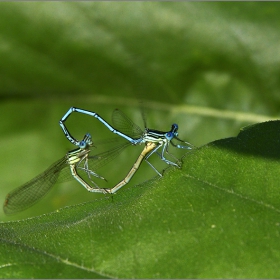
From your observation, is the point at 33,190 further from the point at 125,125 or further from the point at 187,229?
the point at 187,229

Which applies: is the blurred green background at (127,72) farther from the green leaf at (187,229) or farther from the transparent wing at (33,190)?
the green leaf at (187,229)

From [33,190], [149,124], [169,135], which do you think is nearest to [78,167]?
[33,190]

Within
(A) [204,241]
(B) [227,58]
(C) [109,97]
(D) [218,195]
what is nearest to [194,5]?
(B) [227,58]

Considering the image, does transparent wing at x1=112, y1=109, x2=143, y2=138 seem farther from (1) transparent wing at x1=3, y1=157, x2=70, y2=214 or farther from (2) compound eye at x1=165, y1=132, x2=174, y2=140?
(1) transparent wing at x1=3, y1=157, x2=70, y2=214

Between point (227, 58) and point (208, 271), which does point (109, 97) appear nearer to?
point (227, 58)

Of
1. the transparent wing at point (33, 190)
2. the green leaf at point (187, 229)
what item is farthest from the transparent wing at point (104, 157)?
the green leaf at point (187, 229)

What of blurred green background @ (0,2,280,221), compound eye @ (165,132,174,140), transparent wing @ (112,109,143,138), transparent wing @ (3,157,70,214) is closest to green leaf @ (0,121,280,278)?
compound eye @ (165,132,174,140)

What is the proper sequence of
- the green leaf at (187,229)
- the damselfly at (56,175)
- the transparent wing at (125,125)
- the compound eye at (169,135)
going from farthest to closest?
1. the damselfly at (56,175)
2. the transparent wing at (125,125)
3. the compound eye at (169,135)
4. the green leaf at (187,229)
